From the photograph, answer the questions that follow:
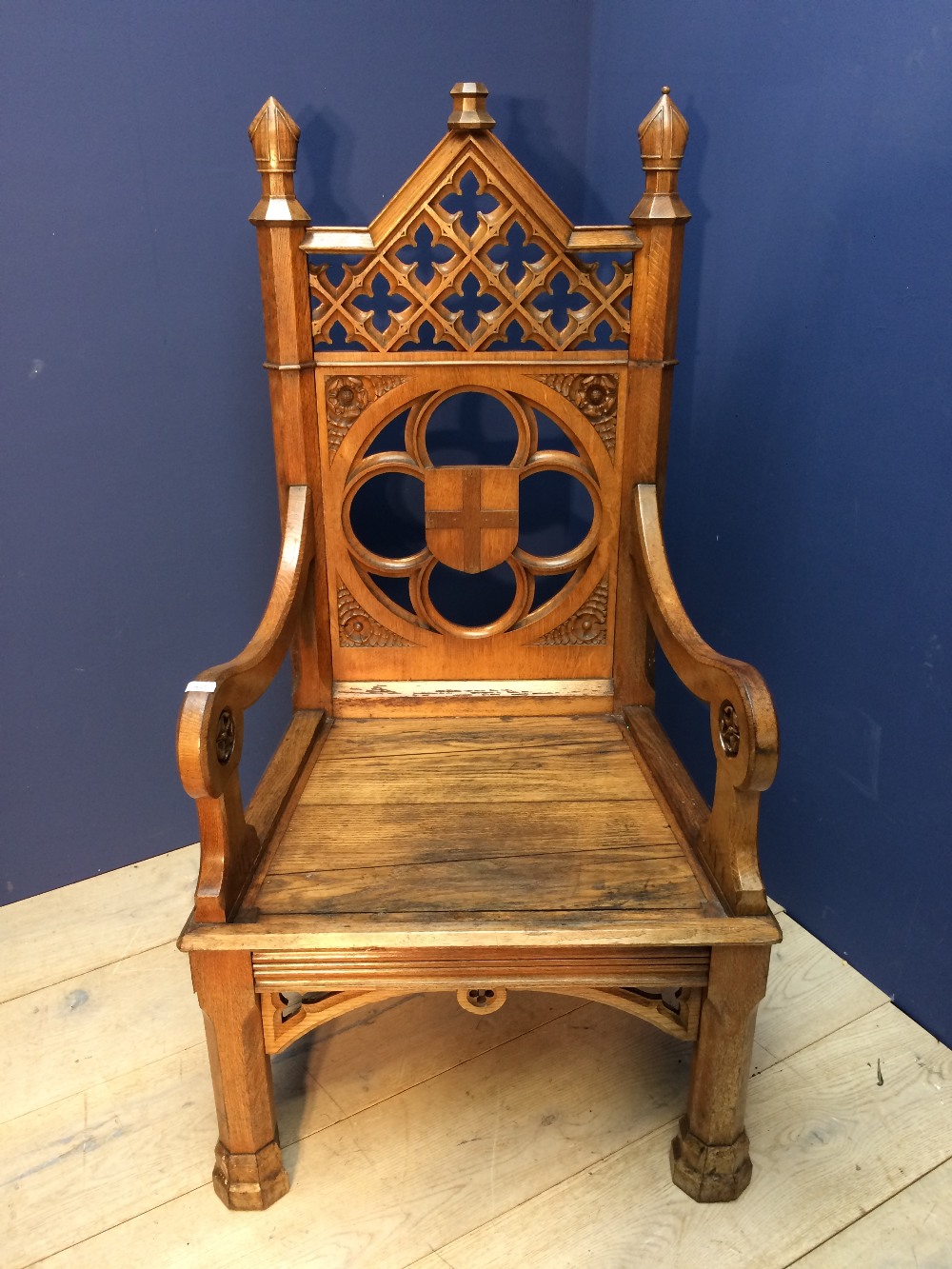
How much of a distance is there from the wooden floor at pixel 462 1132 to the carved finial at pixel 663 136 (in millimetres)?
1270

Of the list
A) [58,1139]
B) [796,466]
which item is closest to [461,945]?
[58,1139]

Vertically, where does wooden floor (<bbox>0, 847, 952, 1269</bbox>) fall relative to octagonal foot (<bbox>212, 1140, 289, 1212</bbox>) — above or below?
below

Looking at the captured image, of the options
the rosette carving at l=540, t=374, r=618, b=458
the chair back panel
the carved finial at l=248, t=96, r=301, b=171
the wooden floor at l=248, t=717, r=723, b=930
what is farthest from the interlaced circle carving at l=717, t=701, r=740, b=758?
the carved finial at l=248, t=96, r=301, b=171

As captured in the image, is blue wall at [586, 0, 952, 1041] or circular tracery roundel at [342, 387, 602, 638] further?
circular tracery roundel at [342, 387, 602, 638]

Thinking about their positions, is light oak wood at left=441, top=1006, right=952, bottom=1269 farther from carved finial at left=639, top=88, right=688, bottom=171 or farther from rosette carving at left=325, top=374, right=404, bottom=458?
carved finial at left=639, top=88, right=688, bottom=171

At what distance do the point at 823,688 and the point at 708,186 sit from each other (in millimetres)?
844

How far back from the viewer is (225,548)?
6.30 ft

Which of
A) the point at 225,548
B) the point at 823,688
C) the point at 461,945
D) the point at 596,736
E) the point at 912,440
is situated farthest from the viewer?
the point at 225,548

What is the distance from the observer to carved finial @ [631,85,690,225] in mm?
1412

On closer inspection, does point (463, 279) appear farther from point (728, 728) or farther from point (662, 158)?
point (728, 728)

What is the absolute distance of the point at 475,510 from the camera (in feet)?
5.14

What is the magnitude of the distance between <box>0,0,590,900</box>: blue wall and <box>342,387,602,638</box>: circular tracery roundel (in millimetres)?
422

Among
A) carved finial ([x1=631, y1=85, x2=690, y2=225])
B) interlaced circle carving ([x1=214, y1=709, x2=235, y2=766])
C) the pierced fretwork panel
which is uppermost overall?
carved finial ([x1=631, y1=85, x2=690, y2=225])

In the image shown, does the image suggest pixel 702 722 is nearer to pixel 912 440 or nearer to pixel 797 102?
pixel 912 440
